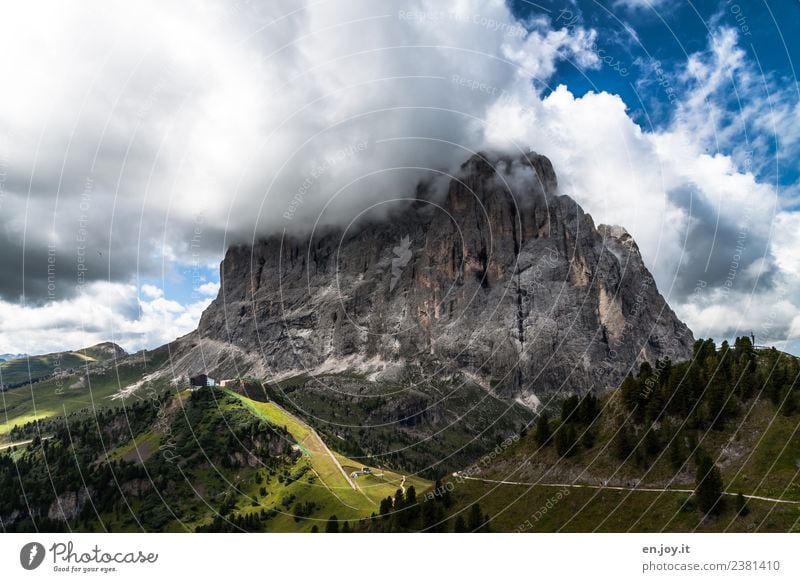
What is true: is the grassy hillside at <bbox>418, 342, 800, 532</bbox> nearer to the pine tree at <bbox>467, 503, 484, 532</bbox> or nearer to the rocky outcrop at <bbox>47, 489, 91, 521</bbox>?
the pine tree at <bbox>467, 503, 484, 532</bbox>

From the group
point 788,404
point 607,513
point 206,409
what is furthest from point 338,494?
point 788,404

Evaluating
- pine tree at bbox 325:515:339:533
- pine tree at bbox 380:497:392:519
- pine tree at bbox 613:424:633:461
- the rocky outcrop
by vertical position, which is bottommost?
the rocky outcrop

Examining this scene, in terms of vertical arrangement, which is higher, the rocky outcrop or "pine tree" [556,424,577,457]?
"pine tree" [556,424,577,457]

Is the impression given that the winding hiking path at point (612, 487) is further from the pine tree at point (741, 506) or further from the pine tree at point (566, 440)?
the pine tree at point (566, 440)

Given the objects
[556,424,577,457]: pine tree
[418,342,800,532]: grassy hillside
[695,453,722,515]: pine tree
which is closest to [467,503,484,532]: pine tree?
[418,342,800,532]: grassy hillside

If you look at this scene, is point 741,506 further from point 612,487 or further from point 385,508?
point 385,508

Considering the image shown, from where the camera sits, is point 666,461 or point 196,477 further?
point 196,477

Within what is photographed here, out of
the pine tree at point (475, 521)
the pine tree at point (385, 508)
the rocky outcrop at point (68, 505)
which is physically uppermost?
the pine tree at point (475, 521)

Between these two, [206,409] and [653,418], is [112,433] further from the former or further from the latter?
[653,418]

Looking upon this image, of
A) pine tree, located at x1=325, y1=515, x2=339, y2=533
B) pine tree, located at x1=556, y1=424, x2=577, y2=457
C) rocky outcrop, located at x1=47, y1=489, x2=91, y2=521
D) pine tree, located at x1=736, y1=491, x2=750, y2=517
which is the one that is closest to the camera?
pine tree, located at x1=736, y1=491, x2=750, y2=517

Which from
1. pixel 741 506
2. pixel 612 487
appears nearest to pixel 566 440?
pixel 612 487

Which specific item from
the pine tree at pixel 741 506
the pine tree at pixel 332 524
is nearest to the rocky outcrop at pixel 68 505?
the pine tree at pixel 332 524
